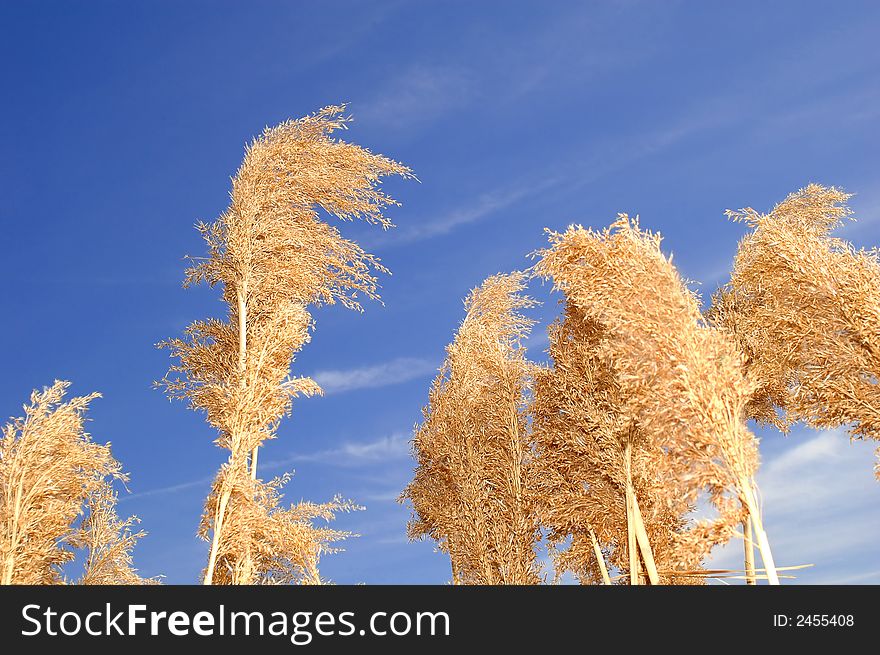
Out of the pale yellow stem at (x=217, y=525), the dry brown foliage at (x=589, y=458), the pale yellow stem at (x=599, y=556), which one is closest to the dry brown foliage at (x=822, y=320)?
the dry brown foliage at (x=589, y=458)

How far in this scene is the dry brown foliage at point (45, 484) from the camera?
34.3ft

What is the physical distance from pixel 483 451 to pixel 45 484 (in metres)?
7.69

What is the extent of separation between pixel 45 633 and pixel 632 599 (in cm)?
464

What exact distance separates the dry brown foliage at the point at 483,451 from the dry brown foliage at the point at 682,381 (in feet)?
15.1

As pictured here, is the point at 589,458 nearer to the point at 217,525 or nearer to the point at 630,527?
the point at 630,527

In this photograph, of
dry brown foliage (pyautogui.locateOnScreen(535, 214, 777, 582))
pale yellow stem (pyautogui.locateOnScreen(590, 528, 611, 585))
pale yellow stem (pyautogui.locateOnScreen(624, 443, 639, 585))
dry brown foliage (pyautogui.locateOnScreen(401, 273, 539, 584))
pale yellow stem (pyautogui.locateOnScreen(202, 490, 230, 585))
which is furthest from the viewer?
dry brown foliage (pyautogui.locateOnScreen(401, 273, 539, 584))

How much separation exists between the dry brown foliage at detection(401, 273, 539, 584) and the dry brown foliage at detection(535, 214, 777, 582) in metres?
4.61

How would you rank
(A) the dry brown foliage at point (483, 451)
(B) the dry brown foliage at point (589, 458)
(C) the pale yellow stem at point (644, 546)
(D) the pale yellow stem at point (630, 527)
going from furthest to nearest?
1. (A) the dry brown foliage at point (483, 451)
2. (B) the dry brown foliage at point (589, 458)
3. (D) the pale yellow stem at point (630, 527)
4. (C) the pale yellow stem at point (644, 546)

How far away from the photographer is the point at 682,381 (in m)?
7.70

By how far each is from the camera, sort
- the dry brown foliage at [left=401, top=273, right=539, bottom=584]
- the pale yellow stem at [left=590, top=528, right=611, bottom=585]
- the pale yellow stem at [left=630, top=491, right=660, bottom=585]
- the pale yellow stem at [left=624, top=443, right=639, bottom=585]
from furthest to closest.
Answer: the dry brown foliage at [left=401, top=273, right=539, bottom=584] → the pale yellow stem at [left=590, top=528, right=611, bottom=585] → the pale yellow stem at [left=624, top=443, right=639, bottom=585] → the pale yellow stem at [left=630, top=491, right=660, bottom=585]

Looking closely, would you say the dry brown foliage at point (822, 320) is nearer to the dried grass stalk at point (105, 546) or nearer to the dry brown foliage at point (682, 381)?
the dry brown foliage at point (682, 381)

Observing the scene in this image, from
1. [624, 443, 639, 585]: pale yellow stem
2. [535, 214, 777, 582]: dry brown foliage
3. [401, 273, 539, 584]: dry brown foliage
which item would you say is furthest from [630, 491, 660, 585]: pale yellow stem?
[401, 273, 539, 584]: dry brown foliage

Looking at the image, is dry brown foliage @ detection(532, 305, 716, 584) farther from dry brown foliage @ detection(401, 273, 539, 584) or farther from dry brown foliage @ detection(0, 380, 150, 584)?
dry brown foliage @ detection(0, 380, 150, 584)

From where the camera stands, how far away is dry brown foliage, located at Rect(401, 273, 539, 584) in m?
13.7
